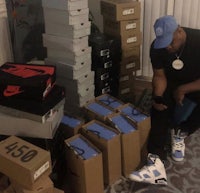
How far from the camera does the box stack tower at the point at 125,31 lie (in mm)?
2404

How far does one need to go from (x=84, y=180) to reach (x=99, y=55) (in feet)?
3.12

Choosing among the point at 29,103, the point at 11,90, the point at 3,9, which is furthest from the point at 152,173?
the point at 3,9

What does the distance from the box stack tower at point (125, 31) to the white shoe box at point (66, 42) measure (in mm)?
377

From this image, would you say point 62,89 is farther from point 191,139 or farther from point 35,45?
point 191,139

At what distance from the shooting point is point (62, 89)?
1.84 meters

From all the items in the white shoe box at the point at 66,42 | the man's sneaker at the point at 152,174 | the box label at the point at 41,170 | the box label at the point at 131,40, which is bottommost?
the man's sneaker at the point at 152,174

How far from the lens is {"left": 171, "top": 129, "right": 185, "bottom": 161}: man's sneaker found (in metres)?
2.07

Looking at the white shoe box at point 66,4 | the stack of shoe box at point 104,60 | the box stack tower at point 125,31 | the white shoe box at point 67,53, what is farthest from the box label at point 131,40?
the white shoe box at point 66,4

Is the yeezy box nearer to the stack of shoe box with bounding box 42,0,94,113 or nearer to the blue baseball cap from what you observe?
the stack of shoe box with bounding box 42,0,94,113

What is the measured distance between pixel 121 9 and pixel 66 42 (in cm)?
52

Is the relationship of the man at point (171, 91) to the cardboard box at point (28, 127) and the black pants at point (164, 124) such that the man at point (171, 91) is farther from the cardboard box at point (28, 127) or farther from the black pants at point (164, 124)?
the cardboard box at point (28, 127)

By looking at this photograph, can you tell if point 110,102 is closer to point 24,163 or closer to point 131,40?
point 131,40

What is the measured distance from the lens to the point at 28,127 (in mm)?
1745

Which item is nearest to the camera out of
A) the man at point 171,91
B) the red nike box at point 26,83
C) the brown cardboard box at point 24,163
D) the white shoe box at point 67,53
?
the brown cardboard box at point 24,163
